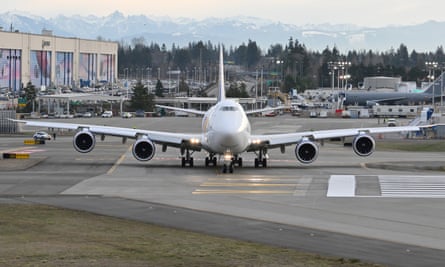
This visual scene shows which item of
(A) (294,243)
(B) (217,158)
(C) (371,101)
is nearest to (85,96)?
(C) (371,101)

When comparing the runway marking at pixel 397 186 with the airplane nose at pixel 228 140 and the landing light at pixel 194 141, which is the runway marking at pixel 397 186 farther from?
the landing light at pixel 194 141

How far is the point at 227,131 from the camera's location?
157ft

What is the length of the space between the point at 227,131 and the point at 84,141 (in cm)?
998

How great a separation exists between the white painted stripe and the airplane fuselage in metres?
5.19

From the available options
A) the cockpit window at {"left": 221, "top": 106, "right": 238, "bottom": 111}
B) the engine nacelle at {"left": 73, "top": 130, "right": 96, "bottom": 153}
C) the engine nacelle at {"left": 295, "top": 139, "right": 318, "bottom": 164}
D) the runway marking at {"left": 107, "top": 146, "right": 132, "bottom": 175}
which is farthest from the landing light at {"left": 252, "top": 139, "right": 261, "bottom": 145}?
the engine nacelle at {"left": 73, "top": 130, "right": 96, "bottom": 153}

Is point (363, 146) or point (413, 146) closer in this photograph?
point (363, 146)

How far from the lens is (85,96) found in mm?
160750

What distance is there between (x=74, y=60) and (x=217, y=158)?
145m

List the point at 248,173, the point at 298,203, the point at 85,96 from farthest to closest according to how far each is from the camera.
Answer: the point at 85,96
the point at 248,173
the point at 298,203

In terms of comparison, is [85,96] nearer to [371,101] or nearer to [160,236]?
[371,101]

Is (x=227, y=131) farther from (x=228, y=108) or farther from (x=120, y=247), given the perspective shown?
(x=120, y=247)

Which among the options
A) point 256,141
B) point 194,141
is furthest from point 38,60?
point 256,141

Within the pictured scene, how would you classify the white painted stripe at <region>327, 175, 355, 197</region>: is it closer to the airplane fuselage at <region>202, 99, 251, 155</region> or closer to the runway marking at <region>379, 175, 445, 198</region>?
the runway marking at <region>379, 175, 445, 198</region>

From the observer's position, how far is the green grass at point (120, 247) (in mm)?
22344
